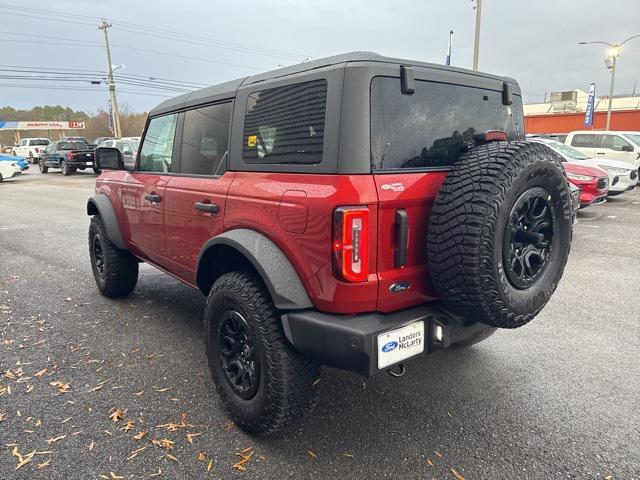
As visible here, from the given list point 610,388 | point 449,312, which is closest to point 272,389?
point 449,312

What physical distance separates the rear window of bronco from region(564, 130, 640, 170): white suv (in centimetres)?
1340

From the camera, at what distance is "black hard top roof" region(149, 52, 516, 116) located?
7.25 ft

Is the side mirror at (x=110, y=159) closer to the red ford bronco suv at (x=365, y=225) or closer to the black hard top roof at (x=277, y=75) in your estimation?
the black hard top roof at (x=277, y=75)

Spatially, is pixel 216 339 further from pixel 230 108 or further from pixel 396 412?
pixel 230 108

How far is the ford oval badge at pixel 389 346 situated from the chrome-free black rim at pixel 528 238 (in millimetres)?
656

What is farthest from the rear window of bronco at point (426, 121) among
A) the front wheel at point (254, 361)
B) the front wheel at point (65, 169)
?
the front wheel at point (65, 169)

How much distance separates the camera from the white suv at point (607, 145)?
13936 mm

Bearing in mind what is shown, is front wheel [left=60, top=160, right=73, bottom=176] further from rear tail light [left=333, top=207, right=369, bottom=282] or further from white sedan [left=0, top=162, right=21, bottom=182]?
rear tail light [left=333, top=207, right=369, bottom=282]

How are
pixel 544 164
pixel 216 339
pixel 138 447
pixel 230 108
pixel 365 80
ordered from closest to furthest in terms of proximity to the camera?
pixel 365 80 < pixel 544 164 < pixel 138 447 < pixel 216 339 < pixel 230 108

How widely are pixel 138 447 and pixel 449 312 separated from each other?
180 centimetres

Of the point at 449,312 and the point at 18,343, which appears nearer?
the point at 449,312

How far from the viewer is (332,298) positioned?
2143 millimetres

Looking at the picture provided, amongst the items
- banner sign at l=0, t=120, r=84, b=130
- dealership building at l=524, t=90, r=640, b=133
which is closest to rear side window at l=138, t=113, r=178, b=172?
dealership building at l=524, t=90, r=640, b=133

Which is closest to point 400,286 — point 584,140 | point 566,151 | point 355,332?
point 355,332
